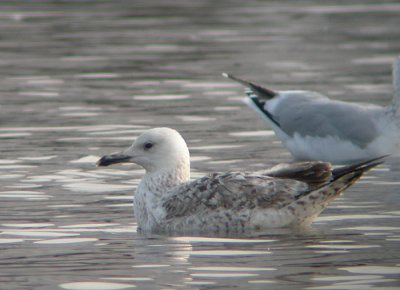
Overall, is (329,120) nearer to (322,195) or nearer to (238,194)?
(322,195)

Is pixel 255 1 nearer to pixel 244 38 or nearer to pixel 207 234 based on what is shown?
pixel 244 38

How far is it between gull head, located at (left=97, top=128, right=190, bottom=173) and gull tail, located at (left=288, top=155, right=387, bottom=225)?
1.06 metres

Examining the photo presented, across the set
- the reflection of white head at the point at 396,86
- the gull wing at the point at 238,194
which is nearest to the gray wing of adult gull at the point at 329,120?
the reflection of white head at the point at 396,86

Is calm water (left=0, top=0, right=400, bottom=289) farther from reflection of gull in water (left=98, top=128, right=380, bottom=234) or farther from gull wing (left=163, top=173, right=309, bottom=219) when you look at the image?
gull wing (left=163, top=173, right=309, bottom=219)

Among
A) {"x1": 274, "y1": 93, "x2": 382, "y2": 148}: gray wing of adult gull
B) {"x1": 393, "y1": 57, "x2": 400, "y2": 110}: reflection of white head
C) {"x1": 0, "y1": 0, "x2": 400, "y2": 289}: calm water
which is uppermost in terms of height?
{"x1": 393, "y1": 57, "x2": 400, "y2": 110}: reflection of white head

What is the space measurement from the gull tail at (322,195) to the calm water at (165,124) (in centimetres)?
22

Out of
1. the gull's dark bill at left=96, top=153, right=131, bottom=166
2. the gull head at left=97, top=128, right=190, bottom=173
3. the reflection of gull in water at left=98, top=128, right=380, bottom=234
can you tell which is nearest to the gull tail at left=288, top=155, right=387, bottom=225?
the reflection of gull in water at left=98, top=128, right=380, bottom=234

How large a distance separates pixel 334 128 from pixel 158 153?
12.5 ft

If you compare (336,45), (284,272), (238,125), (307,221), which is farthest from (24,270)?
(336,45)

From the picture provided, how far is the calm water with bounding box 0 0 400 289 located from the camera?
8.95 metres

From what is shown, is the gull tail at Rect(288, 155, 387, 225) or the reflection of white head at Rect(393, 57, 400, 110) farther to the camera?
the reflection of white head at Rect(393, 57, 400, 110)

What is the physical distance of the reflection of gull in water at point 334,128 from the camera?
14.1m

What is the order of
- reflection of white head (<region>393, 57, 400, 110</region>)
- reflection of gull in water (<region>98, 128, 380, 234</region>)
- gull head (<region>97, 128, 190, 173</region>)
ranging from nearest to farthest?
reflection of gull in water (<region>98, 128, 380, 234</region>) → gull head (<region>97, 128, 190, 173</region>) → reflection of white head (<region>393, 57, 400, 110</region>)

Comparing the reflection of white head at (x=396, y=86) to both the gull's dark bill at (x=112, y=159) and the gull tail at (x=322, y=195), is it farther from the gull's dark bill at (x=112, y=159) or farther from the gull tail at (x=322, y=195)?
the gull's dark bill at (x=112, y=159)
